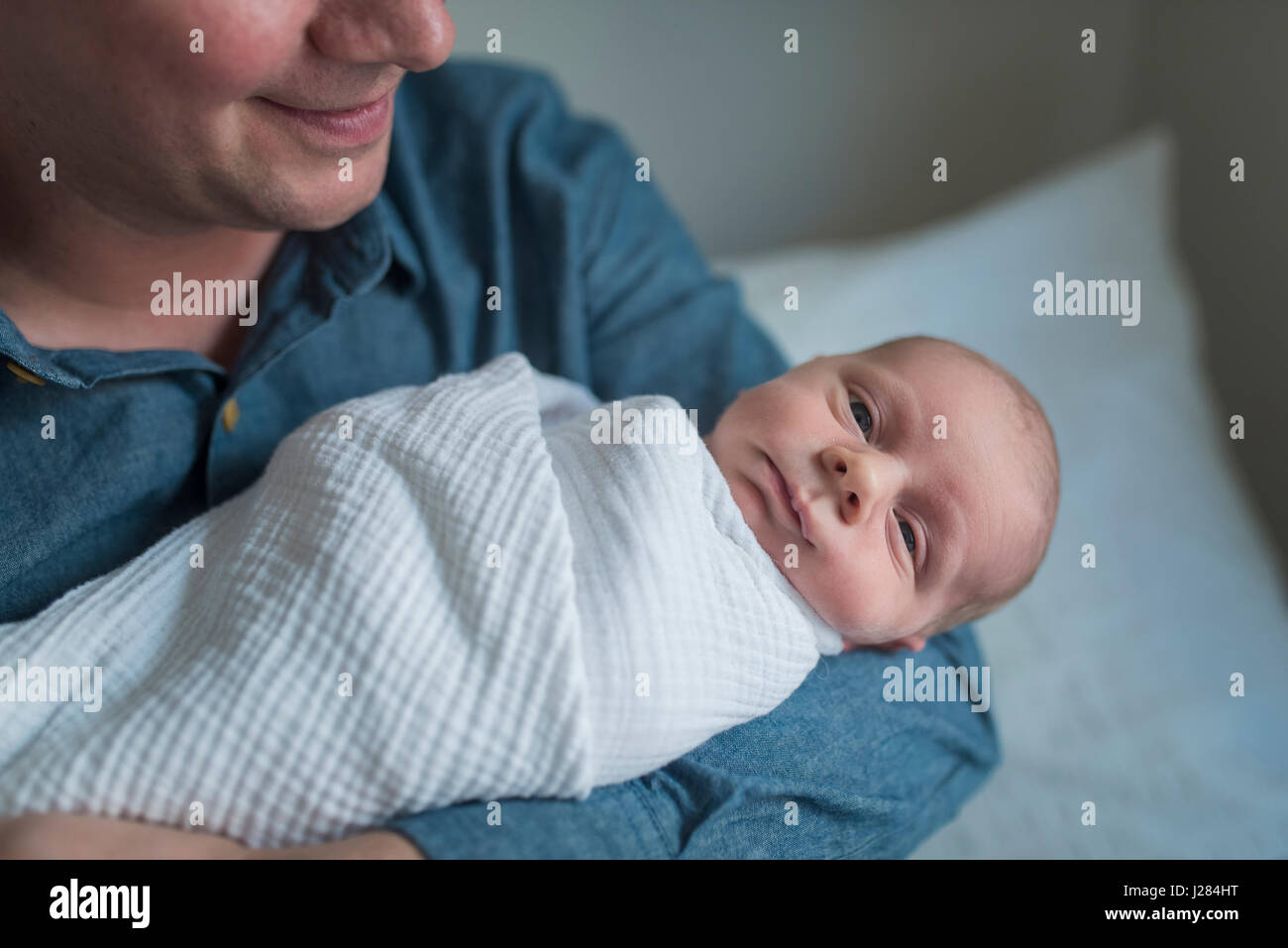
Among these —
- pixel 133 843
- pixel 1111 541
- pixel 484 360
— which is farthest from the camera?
pixel 1111 541

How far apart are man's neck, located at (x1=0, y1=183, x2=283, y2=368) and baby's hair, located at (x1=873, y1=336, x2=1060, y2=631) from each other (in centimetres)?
73

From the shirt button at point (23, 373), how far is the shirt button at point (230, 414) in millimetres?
161

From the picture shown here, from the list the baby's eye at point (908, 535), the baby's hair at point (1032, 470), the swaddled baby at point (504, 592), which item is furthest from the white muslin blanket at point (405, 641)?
the baby's hair at point (1032, 470)

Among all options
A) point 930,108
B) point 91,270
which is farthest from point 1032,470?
point 930,108

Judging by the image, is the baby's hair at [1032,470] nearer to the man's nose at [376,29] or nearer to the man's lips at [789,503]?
the man's lips at [789,503]

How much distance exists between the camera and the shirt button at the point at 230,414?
1029 millimetres

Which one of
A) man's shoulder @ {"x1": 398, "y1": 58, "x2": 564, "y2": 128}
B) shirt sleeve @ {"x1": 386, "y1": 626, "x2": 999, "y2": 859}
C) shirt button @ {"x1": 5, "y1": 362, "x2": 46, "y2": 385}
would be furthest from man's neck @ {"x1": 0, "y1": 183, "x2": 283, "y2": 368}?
shirt sleeve @ {"x1": 386, "y1": 626, "x2": 999, "y2": 859}

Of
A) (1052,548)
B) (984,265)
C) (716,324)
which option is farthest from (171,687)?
(984,265)

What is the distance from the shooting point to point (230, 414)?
3.41ft

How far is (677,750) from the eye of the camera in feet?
2.68

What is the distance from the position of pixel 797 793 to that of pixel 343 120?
2.40 feet

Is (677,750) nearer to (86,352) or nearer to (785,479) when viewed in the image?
(785,479)

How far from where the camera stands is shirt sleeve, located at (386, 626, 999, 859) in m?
0.75

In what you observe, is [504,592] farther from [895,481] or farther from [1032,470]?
[1032,470]
